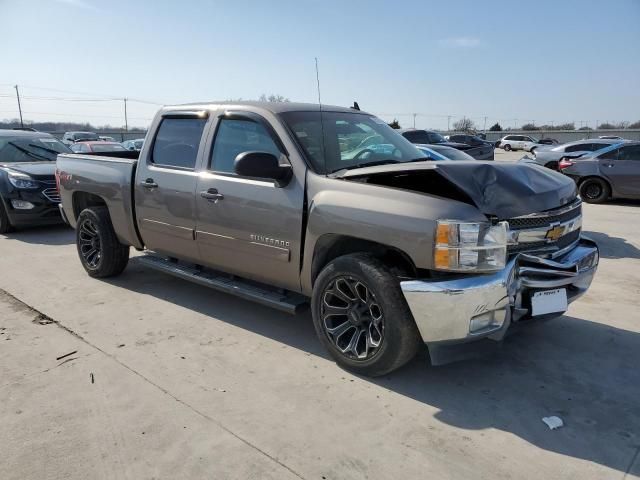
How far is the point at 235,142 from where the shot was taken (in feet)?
14.1

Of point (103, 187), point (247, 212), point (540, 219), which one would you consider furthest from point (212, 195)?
point (540, 219)

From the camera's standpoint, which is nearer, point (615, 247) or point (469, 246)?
point (469, 246)

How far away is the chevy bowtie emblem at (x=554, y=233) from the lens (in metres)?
3.42

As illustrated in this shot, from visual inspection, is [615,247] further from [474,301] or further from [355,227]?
[355,227]

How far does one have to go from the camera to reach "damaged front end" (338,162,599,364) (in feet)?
9.77

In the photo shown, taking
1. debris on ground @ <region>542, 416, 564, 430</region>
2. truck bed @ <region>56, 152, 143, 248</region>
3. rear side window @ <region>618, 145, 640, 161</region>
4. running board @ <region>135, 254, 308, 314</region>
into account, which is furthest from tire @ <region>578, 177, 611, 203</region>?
truck bed @ <region>56, 152, 143, 248</region>

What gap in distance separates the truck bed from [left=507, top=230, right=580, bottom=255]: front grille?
12.1 feet

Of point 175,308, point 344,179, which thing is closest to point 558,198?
point 344,179

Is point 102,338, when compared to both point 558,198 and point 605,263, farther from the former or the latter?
point 605,263

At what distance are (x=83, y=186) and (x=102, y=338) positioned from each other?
2226 millimetres

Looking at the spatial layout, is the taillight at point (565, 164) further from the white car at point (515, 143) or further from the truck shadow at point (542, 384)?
the white car at point (515, 143)

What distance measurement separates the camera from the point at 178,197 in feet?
14.9

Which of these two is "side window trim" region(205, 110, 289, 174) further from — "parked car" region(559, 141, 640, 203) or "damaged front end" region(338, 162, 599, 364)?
"parked car" region(559, 141, 640, 203)

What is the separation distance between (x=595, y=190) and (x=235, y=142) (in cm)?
1088
